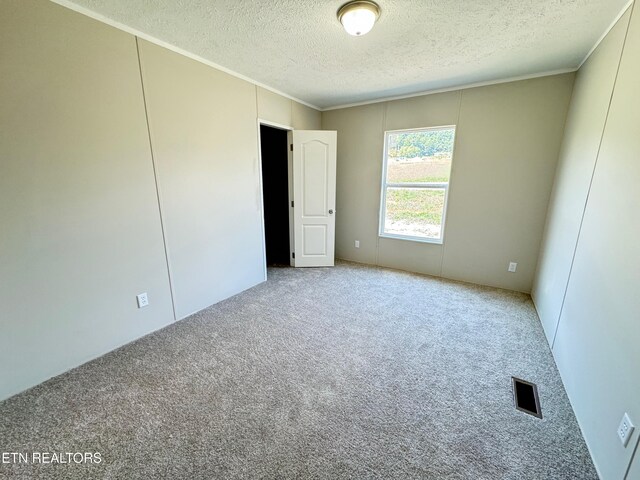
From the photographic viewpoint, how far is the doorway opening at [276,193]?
456 cm

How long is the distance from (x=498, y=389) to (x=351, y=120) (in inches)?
146

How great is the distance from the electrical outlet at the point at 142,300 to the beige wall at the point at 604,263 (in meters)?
3.14

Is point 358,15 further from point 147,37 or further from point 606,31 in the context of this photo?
point 606,31

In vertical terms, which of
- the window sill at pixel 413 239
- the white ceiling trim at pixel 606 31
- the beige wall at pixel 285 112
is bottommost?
the window sill at pixel 413 239

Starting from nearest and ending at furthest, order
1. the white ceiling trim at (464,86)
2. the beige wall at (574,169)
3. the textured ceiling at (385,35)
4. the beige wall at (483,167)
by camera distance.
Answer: the textured ceiling at (385,35)
the beige wall at (574,169)
the white ceiling trim at (464,86)
the beige wall at (483,167)

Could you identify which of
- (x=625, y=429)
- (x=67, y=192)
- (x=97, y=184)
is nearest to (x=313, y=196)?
(x=97, y=184)

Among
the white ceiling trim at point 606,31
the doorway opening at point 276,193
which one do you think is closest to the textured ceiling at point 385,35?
the white ceiling trim at point 606,31

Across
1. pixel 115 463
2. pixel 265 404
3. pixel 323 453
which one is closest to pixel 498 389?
pixel 323 453

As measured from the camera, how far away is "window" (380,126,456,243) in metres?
3.47

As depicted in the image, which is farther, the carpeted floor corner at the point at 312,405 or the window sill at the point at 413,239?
the window sill at the point at 413,239

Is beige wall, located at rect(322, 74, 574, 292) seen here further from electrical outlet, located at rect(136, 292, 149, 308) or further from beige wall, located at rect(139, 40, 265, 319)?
electrical outlet, located at rect(136, 292, 149, 308)

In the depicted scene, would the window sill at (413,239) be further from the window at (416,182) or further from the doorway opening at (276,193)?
the doorway opening at (276,193)

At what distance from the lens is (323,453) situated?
4.45 ft

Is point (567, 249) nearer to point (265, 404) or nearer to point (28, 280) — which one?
point (265, 404)
